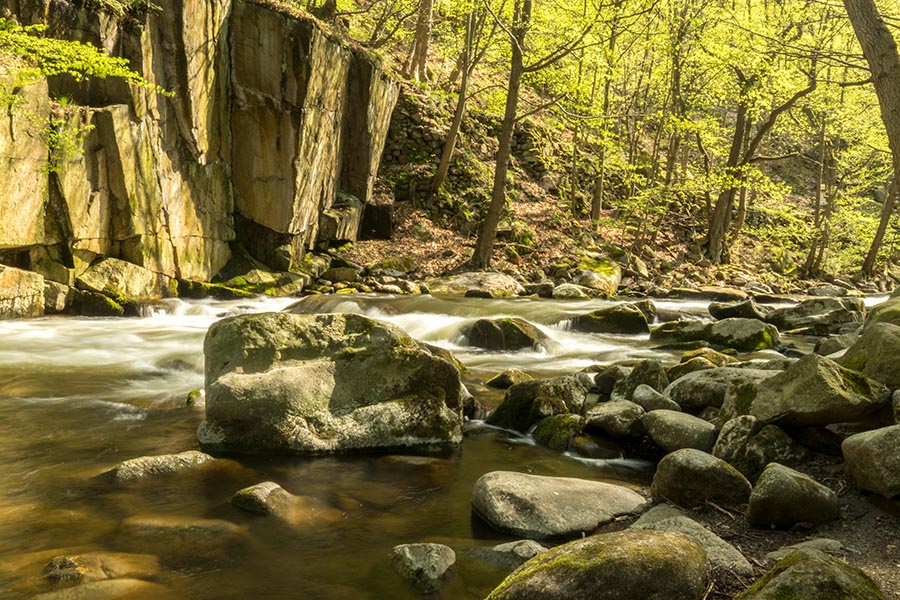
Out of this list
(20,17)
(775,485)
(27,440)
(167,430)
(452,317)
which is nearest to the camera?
(775,485)

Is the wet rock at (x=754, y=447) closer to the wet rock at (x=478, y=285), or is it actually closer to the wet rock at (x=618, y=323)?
the wet rock at (x=618, y=323)

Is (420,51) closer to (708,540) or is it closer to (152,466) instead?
(152,466)

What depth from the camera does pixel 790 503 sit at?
4.25 metres

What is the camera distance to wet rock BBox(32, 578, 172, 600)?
11.8ft

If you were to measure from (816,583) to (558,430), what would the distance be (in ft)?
13.5

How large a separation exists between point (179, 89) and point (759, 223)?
1076 inches

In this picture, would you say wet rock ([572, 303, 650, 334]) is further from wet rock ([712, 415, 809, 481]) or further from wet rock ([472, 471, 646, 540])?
wet rock ([472, 471, 646, 540])

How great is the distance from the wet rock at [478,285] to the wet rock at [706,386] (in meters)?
10.3

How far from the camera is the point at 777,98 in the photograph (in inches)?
891

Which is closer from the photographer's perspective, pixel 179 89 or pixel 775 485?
pixel 775 485

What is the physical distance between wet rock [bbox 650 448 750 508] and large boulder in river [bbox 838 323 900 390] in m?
1.74

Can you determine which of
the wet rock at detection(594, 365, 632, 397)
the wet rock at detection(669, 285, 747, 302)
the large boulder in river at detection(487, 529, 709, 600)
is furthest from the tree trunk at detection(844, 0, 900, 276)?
the wet rock at detection(669, 285, 747, 302)

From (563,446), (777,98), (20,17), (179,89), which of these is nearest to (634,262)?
(777,98)

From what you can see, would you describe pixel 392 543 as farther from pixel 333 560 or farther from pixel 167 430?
pixel 167 430
